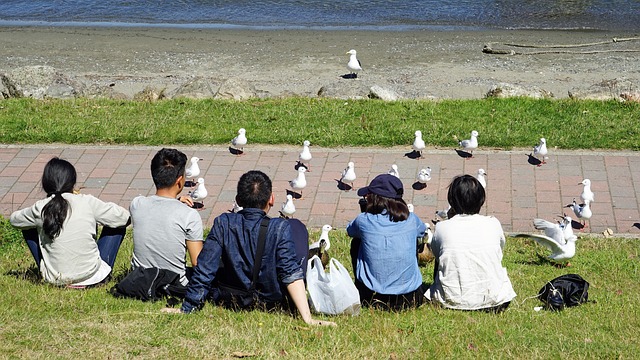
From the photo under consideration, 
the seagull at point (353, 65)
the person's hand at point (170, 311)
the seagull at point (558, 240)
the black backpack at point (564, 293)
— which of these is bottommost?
the seagull at point (353, 65)

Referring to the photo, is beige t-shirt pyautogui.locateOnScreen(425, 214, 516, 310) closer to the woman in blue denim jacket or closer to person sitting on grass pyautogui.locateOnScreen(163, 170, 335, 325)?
the woman in blue denim jacket

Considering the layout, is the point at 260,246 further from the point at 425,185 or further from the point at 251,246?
the point at 425,185

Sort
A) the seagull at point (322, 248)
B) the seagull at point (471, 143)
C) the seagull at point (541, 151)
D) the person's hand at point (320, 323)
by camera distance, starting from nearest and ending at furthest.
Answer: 1. the person's hand at point (320, 323)
2. the seagull at point (322, 248)
3. the seagull at point (541, 151)
4. the seagull at point (471, 143)

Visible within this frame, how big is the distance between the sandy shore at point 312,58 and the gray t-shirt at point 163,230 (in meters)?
9.51

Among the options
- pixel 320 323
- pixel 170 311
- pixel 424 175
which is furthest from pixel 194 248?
pixel 424 175

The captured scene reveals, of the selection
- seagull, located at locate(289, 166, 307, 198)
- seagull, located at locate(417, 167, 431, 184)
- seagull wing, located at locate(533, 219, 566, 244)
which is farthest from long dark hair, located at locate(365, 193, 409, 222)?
seagull, located at locate(417, 167, 431, 184)

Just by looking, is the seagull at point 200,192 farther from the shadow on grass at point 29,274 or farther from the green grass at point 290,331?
the green grass at point 290,331

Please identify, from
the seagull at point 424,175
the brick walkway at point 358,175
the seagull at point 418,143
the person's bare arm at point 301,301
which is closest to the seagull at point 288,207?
the brick walkway at point 358,175

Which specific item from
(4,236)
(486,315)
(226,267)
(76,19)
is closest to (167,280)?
(226,267)

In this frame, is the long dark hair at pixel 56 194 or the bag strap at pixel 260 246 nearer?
the bag strap at pixel 260 246

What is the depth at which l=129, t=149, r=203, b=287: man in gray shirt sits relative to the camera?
6672mm

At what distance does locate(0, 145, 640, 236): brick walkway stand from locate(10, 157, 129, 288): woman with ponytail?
2.91 meters

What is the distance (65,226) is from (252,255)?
5.32 ft

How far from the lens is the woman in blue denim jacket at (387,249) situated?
21.2ft
